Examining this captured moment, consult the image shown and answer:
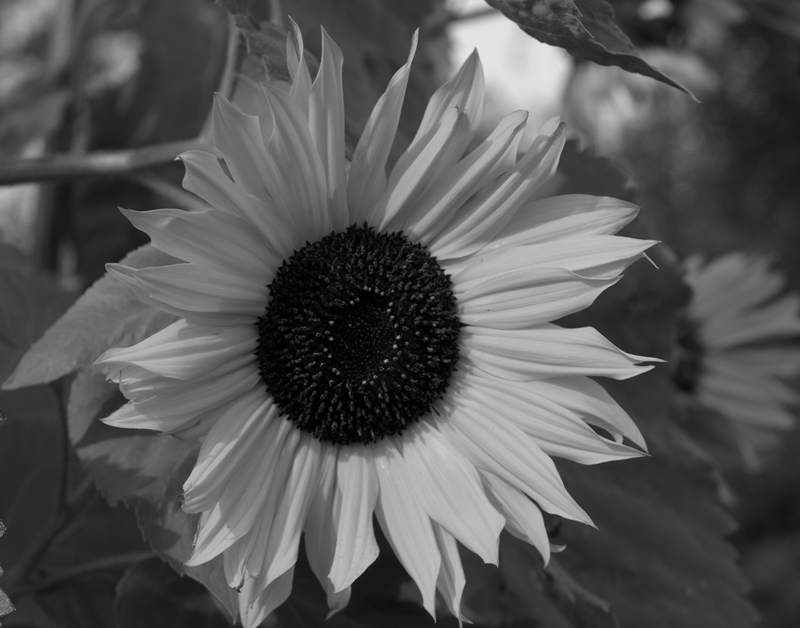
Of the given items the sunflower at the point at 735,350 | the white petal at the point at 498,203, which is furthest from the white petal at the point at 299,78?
the sunflower at the point at 735,350

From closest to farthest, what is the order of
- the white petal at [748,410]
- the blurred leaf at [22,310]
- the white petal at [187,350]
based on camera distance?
the white petal at [187,350], the blurred leaf at [22,310], the white petal at [748,410]

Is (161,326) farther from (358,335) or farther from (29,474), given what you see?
(29,474)

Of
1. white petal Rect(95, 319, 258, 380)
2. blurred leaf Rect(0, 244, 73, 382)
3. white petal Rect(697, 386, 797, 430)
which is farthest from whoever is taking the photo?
white petal Rect(697, 386, 797, 430)

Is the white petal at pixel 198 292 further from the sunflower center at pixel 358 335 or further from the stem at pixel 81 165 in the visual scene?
the stem at pixel 81 165

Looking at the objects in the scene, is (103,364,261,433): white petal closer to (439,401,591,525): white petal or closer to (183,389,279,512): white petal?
(183,389,279,512): white petal

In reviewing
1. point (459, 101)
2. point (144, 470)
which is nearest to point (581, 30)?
point (459, 101)

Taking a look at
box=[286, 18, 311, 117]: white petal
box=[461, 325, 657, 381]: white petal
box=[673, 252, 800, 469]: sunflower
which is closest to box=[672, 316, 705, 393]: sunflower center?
box=[673, 252, 800, 469]: sunflower
